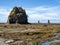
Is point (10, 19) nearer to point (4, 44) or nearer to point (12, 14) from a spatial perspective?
point (12, 14)

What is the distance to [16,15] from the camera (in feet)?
421

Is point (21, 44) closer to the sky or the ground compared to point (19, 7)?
closer to the ground

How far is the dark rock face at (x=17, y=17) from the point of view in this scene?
126812 mm

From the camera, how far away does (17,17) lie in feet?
417

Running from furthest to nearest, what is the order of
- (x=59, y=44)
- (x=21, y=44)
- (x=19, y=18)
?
(x=19, y=18) → (x=59, y=44) → (x=21, y=44)

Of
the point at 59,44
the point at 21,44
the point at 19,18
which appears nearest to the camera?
the point at 21,44

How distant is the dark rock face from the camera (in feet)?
416

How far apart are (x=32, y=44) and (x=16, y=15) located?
98133mm

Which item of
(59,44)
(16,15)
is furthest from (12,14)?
(59,44)

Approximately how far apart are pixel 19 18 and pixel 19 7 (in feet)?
35.9

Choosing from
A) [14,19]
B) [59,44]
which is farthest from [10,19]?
[59,44]

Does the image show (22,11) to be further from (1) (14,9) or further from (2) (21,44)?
(2) (21,44)

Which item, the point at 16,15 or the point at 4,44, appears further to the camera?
the point at 16,15

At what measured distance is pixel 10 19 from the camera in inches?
5089
